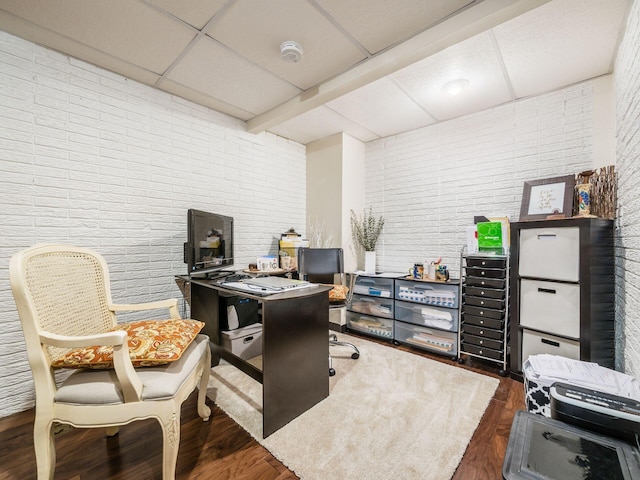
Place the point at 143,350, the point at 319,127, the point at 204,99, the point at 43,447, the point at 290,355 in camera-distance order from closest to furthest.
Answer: the point at 43,447, the point at 143,350, the point at 290,355, the point at 204,99, the point at 319,127

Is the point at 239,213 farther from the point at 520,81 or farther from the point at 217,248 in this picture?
the point at 520,81

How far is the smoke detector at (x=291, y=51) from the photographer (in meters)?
1.97

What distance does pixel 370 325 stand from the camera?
3.30 metres

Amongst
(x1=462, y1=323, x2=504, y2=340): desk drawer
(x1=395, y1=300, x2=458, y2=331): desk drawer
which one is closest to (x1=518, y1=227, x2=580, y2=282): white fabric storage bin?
(x1=462, y1=323, x2=504, y2=340): desk drawer

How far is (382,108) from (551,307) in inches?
91.9

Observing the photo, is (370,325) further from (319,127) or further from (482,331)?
(319,127)

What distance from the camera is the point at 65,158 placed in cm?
209

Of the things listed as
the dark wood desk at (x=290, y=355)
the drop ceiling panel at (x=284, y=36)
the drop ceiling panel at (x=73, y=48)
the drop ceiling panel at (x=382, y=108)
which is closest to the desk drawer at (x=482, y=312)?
the dark wood desk at (x=290, y=355)

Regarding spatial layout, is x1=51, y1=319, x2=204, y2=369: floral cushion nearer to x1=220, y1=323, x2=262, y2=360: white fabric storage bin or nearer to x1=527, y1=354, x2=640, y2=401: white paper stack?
x1=220, y1=323, x2=262, y2=360: white fabric storage bin

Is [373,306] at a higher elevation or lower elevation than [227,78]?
lower

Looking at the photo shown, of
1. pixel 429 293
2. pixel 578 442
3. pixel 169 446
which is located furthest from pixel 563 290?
pixel 169 446

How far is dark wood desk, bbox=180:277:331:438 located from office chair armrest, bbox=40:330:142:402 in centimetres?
62

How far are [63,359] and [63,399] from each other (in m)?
0.17

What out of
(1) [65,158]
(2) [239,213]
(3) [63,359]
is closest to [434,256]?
(2) [239,213]
